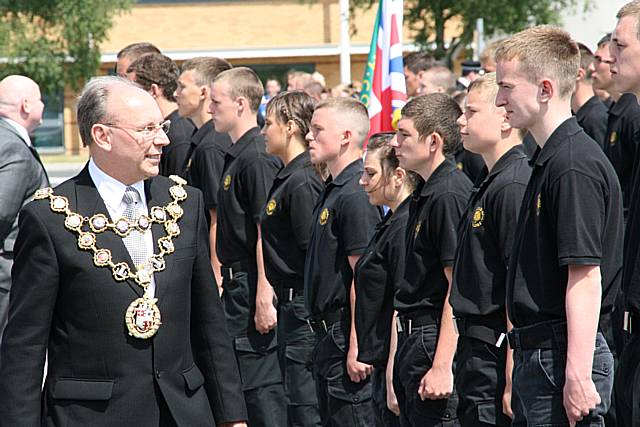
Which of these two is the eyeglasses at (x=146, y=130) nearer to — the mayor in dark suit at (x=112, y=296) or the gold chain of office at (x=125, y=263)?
the mayor in dark suit at (x=112, y=296)

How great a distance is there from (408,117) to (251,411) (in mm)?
3016

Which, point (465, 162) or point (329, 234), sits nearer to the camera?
point (329, 234)

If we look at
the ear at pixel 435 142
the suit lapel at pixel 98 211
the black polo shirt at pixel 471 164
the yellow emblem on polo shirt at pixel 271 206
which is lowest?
the black polo shirt at pixel 471 164

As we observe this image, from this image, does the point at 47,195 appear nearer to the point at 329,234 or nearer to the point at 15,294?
the point at 15,294

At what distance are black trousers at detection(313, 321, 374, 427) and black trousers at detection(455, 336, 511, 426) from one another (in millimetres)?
1220

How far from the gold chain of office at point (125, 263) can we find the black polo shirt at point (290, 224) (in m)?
2.91

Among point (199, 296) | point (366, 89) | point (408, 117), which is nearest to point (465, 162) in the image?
point (366, 89)

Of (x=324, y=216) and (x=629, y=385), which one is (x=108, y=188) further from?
(x=324, y=216)

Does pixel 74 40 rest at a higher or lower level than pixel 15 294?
lower

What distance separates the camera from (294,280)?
7223 mm

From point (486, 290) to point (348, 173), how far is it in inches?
76.1

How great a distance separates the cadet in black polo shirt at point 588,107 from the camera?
8648mm

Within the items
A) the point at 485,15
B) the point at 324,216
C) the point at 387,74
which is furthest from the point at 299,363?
the point at 485,15

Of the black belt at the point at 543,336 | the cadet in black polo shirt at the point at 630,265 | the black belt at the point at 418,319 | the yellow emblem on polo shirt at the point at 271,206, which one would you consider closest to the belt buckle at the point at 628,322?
the cadet in black polo shirt at the point at 630,265
